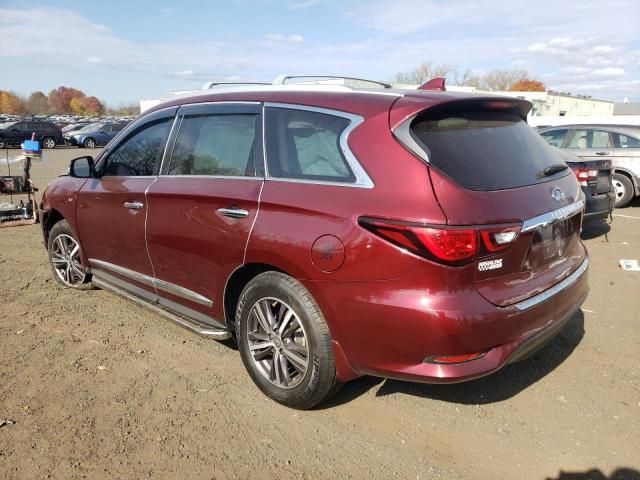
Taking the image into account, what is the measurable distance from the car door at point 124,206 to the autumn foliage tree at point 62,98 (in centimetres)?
12989

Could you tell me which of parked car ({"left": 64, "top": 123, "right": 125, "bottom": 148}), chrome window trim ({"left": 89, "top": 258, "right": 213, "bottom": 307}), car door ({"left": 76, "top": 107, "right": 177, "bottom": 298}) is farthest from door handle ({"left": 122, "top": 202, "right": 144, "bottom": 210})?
parked car ({"left": 64, "top": 123, "right": 125, "bottom": 148})

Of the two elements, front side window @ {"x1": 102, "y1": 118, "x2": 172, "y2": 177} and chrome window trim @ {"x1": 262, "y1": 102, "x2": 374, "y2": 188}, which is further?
front side window @ {"x1": 102, "y1": 118, "x2": 172, "y2": 177}

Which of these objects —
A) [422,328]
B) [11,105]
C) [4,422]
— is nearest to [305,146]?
[422,328]

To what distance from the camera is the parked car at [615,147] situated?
9.84 meters

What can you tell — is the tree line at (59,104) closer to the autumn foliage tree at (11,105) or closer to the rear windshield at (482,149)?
the autumn foliage tree at (11,105)

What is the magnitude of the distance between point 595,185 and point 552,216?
4918mm

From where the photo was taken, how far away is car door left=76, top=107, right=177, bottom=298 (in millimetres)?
3926

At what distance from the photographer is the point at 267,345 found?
314 centimetres

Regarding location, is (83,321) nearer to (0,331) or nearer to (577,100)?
(0,331)

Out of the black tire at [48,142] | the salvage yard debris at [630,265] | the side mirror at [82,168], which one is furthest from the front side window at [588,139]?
the black tire at [48,142]

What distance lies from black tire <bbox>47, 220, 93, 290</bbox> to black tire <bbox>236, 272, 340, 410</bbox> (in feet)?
8.02

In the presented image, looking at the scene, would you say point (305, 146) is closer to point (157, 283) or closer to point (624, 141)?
point (157, 283)

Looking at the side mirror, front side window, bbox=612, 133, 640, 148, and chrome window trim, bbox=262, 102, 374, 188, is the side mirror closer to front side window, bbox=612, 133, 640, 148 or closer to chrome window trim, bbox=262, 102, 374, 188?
chrome window trim, bbox=262, 102, 374, 188

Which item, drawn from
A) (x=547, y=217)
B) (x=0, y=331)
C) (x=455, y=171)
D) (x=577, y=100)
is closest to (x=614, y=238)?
(x=547, y=217)
